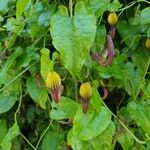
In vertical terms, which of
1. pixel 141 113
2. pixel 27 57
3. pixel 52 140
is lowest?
pixel 52 140

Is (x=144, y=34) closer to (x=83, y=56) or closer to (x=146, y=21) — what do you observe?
(x=146, y=21)

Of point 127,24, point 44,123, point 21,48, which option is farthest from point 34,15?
point 44,123

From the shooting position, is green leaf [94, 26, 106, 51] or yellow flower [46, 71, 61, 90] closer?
yellow flower [46, 71, 61, 90]

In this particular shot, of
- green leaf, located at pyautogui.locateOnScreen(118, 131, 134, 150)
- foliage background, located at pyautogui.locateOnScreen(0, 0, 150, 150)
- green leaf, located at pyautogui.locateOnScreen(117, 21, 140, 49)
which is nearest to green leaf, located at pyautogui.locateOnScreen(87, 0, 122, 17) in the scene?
foliage background, located at pyautogui.locateOnScreen(0, 0, 150, 150)

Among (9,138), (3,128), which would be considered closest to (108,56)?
(9,138)

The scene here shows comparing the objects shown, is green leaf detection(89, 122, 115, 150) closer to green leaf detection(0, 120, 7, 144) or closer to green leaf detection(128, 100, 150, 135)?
green leaf detection(128, 100, 150, 135)

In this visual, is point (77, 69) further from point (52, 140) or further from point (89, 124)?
point (52, 140)
